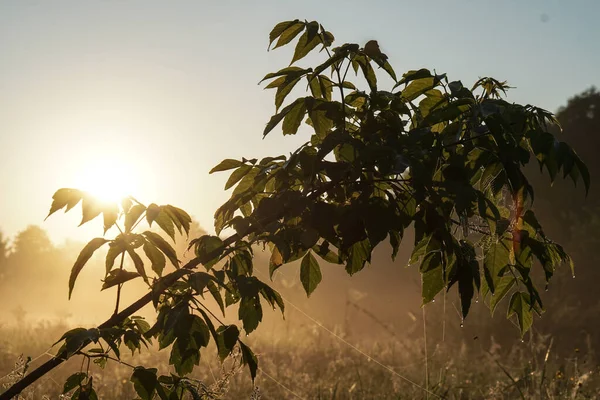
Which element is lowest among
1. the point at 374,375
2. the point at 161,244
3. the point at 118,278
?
the point at 374,375

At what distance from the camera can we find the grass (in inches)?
243

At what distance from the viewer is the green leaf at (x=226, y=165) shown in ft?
7.62

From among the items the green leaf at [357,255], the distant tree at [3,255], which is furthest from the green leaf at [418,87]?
the distant tree at [3,255]

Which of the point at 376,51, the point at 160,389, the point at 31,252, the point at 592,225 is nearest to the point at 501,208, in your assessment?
the point at 376,51

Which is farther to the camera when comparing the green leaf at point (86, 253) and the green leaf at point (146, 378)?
the green leaf at point (146, 378)

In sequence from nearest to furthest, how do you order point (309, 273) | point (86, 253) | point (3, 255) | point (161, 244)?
point (86, 253) < point (161, 244) < point (309, 273) < point (3, 255)

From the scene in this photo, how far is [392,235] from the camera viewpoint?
2289 mm

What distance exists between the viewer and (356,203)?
6.73ft

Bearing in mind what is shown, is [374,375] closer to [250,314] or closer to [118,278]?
[250,314]

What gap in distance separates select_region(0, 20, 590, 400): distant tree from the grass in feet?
3.75

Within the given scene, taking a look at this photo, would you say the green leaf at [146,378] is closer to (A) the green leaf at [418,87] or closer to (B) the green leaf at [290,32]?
(B) the green leaf at [290,32]

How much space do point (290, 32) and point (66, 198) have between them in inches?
37.8

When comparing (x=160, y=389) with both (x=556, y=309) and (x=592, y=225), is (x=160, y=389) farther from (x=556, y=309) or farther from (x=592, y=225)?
(x=592, y=225)

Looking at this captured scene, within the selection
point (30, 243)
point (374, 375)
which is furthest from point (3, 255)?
point (374, 375)
